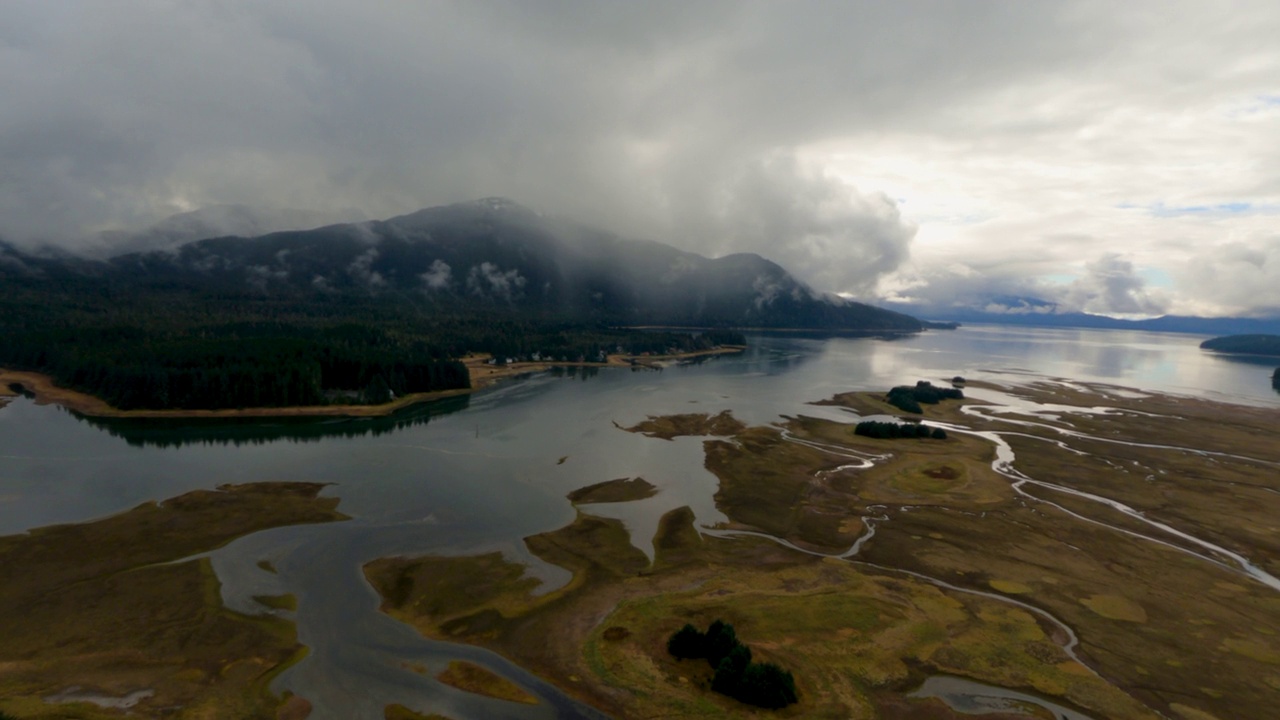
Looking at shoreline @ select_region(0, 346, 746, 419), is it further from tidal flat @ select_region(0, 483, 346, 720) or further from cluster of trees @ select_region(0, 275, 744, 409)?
tidal flat @ select_region(0, 483, 346, 720)

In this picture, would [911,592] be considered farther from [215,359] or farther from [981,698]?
[215,359]

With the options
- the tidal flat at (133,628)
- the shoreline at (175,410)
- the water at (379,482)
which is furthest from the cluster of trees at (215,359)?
the tidal flat at (133,628)

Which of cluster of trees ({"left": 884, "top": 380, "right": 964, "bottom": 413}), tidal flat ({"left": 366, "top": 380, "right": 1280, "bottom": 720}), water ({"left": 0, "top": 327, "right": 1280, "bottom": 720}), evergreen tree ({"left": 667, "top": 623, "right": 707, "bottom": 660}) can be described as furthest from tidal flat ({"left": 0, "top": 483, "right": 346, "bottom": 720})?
cluster of trees ({"left": 884, "top": 380, "right": 964, "bottom": 413})

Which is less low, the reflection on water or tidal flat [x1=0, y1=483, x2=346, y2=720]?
tidal flat [x1=0, y1=483, x2=346, y2=720]

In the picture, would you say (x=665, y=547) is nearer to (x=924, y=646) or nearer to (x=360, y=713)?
(x=924, y=646)

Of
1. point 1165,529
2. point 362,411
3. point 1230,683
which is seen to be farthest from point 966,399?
point 362,411

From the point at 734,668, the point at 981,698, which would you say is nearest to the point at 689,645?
the point at 734,668

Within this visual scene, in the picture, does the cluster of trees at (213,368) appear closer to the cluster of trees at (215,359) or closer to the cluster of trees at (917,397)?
the cluster of trees at (215,359)
